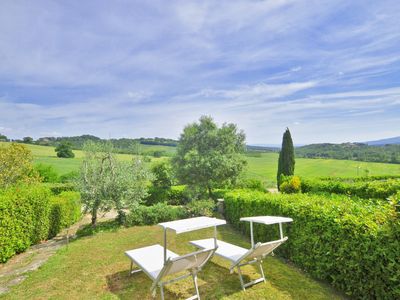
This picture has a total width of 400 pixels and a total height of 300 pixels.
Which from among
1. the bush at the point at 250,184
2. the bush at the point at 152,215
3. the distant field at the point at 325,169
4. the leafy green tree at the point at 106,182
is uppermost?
the leafy green tree at the point at 106,182

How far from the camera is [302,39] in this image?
9938 mm

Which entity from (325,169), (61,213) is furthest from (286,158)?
(325,169)

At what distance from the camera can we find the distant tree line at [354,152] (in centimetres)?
5003

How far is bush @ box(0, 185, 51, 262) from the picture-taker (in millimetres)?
6805

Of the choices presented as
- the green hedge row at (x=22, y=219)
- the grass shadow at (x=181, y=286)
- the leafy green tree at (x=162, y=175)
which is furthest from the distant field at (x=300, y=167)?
the grass shadow at (x=181, y=286)

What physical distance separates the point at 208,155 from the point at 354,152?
199 ft

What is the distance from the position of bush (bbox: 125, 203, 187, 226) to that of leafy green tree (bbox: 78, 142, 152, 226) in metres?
0.40

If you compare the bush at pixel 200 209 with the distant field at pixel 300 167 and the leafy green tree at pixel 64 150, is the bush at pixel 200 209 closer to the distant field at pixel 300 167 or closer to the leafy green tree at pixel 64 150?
the distant field at pixel 300 167

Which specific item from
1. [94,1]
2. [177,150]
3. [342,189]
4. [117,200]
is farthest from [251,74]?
[117,200]

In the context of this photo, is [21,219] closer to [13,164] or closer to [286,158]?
[13,164]

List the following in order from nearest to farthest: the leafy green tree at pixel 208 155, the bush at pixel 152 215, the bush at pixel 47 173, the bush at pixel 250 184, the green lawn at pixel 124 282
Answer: the green lawn at pixel 124 282
the bush at pixel 152 215
the leafy green tree at pixel 208 155
the bush at pixel 250 184
the bush at pixel 47 173

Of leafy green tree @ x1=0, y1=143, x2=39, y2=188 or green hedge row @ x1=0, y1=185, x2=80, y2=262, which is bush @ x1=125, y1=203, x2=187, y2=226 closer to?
green hedge row @ x1=0, y1=185, x2=80, y2=262

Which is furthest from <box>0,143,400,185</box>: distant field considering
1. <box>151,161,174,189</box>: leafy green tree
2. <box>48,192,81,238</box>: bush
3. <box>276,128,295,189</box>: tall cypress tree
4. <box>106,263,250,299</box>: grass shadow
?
<box>106,263,250,299</box>: grass shadow

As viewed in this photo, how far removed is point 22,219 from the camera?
7.59 metres
